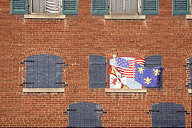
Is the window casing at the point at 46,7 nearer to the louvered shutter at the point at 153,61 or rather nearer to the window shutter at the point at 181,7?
the louvered shutter at the point at 153,61

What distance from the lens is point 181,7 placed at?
44.7 ft

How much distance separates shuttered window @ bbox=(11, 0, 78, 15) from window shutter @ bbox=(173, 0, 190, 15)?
365 cm

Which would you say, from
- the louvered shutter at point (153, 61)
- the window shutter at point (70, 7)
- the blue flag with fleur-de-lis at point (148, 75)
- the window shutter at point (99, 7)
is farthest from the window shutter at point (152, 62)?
the window shutter at point (70, 7)

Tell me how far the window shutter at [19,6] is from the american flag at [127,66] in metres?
3.87

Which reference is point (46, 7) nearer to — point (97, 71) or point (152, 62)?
point (97, 71)

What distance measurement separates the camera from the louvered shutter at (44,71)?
13258mm

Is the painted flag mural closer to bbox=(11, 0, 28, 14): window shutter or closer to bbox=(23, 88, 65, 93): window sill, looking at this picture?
bbox=(23, 88, 65, 93): window sill

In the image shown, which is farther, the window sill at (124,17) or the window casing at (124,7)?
the window casing at (124,7)

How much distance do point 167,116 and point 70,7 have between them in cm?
528

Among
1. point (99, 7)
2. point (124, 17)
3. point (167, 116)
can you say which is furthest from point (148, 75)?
point (99, 7)

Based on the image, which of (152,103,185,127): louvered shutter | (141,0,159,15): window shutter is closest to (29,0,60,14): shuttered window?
(141,0,159,15): window shutter

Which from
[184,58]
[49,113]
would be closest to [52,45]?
[49,113]

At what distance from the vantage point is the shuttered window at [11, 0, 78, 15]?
1345cm

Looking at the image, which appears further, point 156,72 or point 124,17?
point 124,17
